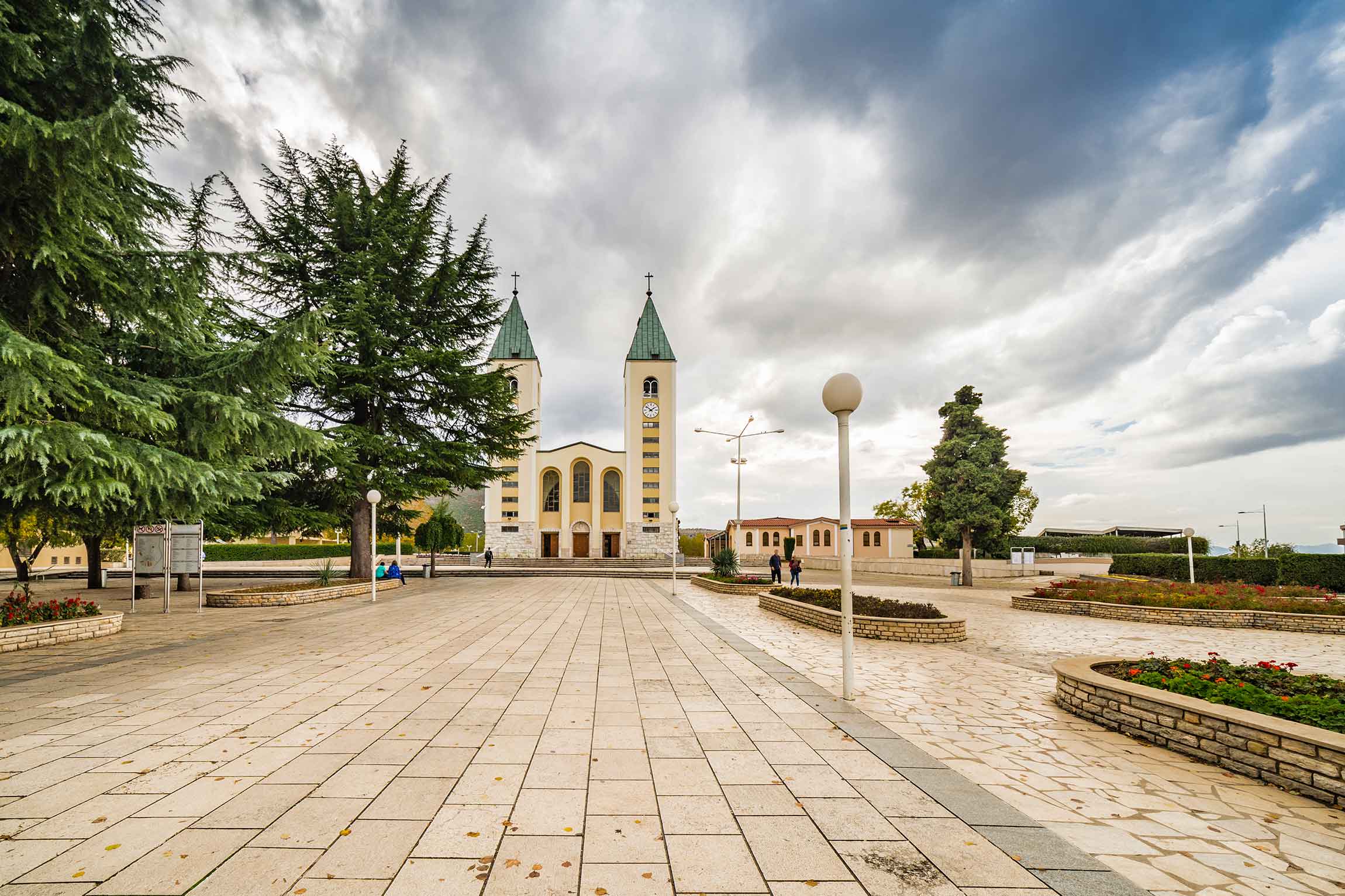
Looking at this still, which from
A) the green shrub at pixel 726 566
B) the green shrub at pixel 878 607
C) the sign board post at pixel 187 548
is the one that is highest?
the sign board post at pixel 187 548

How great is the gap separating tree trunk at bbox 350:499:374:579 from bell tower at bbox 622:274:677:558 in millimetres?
29470

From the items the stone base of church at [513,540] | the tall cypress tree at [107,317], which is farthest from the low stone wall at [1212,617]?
the stone base of church at [513,540]

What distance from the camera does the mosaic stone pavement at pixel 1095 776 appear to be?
122 inches

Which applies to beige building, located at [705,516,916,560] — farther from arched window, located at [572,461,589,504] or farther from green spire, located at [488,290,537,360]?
green spire, located at [488,290,537,360]

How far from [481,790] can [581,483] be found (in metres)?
48.3

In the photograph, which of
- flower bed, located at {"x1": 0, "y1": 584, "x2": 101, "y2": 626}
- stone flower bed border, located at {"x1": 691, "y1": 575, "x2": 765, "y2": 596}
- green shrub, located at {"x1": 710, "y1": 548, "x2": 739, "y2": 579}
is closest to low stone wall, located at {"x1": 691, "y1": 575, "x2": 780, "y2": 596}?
stone flower bed border, located at {"x1": 691, "y1": 575, "x2": 765, "y2": 596}

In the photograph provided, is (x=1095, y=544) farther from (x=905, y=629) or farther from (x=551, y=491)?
(x=905, y=629)

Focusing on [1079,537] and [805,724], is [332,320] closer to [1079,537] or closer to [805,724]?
[805,724]

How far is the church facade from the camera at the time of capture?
1953 inches

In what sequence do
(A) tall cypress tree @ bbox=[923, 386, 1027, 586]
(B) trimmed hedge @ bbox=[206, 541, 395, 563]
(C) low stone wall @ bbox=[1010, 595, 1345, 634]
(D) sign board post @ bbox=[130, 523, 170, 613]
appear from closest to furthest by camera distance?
(C) low stone wall @ bbox=[1010, 595, 1345, 634] → (D) sign board post @ bbox=[130, 523, 170, 613] → (A) tall cypress tree @ bbox=[923, 386, 1027, 586] → (B) trimmed hedge @ bbox=[206, 541, 395, 563]

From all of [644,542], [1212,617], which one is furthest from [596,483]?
[1212,617]

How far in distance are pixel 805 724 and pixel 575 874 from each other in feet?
10.2

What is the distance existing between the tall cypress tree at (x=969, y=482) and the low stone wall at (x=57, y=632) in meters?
29.8

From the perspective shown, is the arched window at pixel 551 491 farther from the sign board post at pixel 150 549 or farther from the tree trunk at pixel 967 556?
the sign board post at pixel 150 549
